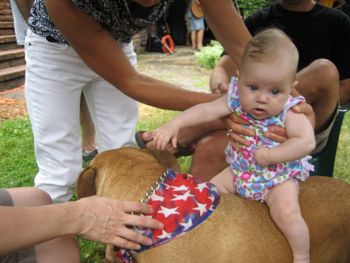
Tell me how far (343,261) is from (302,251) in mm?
437

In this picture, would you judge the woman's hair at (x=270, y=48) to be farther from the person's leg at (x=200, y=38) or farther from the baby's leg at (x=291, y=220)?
the person's leg at (x=200, y=38)

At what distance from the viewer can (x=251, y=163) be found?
2387mm

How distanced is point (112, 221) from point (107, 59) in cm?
103

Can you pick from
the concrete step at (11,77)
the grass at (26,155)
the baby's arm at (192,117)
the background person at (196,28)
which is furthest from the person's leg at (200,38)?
the baby's arm at (192,117)

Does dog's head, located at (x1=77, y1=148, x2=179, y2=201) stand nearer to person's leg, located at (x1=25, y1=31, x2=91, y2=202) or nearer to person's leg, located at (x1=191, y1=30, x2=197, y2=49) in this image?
person's leg, located at (x1=25, y1=31, x2=91, y2=202)

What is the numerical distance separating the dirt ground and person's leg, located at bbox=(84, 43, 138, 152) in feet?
10.1

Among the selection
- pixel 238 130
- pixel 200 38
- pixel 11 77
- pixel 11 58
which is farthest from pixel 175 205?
pixel 200 38

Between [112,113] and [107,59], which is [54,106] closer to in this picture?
[112,113]

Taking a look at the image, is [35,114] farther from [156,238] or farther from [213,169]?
[156,238]

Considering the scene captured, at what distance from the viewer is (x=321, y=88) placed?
3311 millimetres

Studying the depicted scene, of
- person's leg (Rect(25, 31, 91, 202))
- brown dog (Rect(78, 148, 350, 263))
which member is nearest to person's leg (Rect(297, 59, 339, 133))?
brown dog (Rect(78, 148, 350, 263))

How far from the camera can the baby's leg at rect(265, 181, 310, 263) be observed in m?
2.13

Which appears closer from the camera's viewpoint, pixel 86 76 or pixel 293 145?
pixel 293 145

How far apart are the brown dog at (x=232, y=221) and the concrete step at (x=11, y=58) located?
627cm
